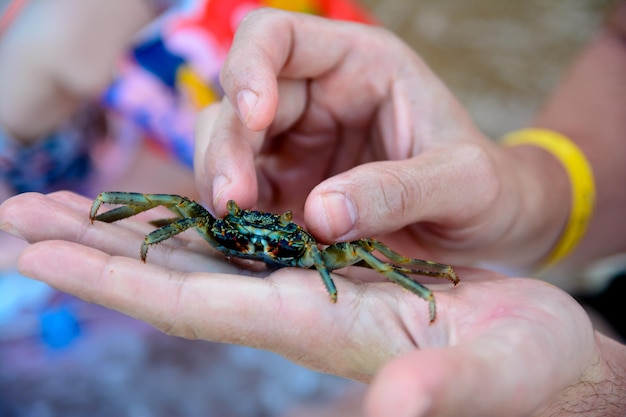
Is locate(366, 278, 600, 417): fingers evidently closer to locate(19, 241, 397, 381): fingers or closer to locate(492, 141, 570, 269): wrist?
locate(19, 241, 397, 381): fingers

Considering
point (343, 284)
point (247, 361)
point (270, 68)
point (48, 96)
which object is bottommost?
point (247, 361)

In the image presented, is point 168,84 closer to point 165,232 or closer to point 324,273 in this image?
point 165,232

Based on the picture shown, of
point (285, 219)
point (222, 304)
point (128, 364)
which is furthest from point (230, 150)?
point (128, 364)

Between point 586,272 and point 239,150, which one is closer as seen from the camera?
point 239,150

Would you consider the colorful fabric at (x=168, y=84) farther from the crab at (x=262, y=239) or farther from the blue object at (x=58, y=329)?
the crab at (x=262, y=239)

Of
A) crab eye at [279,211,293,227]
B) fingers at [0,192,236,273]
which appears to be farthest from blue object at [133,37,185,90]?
crab eye at [279,211,293,227]

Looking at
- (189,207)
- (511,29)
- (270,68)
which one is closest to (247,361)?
(189,207)

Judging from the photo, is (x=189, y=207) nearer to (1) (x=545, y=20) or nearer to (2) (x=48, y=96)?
(2) (x=48, y=96)
